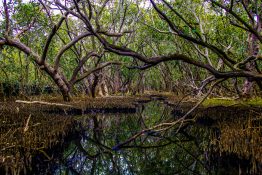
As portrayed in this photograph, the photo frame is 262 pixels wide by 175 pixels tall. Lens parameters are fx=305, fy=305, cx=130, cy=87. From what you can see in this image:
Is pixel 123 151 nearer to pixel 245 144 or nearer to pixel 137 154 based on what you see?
pixel 137 154

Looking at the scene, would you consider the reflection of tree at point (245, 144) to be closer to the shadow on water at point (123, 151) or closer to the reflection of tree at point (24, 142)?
the shadow on water at point (123, 151)

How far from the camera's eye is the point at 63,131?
354 inches

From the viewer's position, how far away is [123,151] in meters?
7.89

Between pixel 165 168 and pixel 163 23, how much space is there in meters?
8.77

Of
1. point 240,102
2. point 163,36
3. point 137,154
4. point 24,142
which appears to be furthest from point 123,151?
point 163,36

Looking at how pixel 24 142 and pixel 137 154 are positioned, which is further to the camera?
pixel 137 154

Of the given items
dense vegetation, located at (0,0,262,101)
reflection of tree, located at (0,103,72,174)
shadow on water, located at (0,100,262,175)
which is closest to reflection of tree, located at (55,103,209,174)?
shadow on water, located at (0,100,262,175)

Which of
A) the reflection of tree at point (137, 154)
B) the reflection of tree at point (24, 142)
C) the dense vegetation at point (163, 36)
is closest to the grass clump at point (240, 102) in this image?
the dense vegetation at point (163, 36)

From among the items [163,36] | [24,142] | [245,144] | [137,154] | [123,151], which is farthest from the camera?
[163,36]

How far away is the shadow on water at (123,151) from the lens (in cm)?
605

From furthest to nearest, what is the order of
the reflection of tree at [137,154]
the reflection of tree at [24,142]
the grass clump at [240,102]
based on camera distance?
the grass clump at [240,102] < the reflection of tree at [137,154] < the reflection of tree at [24,142]

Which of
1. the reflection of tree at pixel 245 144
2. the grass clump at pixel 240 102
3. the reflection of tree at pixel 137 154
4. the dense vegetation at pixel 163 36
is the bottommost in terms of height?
the reflection of tree at pixel 137 154

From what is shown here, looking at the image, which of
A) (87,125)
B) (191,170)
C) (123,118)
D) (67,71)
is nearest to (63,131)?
(87,125)

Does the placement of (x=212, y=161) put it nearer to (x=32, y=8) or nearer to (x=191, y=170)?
(x=191, y=170)
